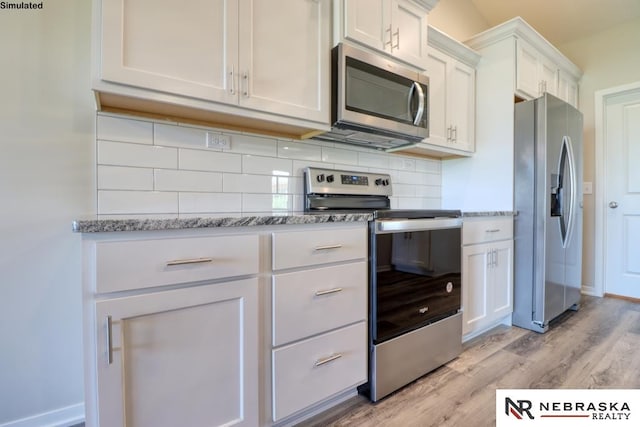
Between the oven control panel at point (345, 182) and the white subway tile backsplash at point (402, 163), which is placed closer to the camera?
the oven control panel at point (345, 182)

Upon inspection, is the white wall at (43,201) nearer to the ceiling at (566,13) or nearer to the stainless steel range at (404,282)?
the stainless steel range at (404,282)

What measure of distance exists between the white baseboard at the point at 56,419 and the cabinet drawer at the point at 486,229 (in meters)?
2.14

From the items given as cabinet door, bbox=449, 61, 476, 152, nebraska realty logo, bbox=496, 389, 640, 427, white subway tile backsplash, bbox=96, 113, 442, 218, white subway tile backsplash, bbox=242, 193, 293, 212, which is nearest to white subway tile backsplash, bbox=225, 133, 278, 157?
white subway tile backsplash, bbox=96, 113, 442, 218

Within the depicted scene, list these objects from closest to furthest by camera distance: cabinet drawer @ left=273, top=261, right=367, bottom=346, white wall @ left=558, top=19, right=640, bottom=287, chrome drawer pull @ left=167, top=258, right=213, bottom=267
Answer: chrome drawer pull @ left=167, top=258, right=213, bottom=267 < cabinet drawer @ left=273, top=261, right=367, bottom=346 < white wall @ left=558, top=19, right=640, bottom=287

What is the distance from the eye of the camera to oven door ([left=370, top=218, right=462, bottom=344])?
141 centimetres

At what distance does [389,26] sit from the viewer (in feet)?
5.59

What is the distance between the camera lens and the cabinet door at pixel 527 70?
2.31 meters

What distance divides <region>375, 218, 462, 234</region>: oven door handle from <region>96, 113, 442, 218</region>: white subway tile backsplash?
57cm

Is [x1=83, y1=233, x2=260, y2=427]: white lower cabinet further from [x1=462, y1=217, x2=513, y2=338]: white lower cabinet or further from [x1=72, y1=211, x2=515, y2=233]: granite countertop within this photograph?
[x1=462, y1=217, x2=513, y2=338]: white lower cabinet

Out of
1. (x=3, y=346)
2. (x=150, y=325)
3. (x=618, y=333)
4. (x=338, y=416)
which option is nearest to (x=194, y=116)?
(x=150, y=325)

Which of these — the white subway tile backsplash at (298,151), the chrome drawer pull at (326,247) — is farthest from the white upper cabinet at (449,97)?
the chrome drawer pull at (326,247)

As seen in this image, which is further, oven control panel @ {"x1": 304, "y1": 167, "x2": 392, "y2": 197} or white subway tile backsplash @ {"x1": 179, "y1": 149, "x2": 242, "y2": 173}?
oven control panel @ {"x1": 304, "y1": 167, "x2": 392, "y2": 197}

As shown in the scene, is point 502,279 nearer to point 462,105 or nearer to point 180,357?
point 462,105

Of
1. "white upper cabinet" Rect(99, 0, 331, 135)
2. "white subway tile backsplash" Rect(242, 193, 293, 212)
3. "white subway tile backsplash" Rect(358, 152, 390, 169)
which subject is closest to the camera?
"white upper cabinet" Rect(99, 0, 331, 135)
